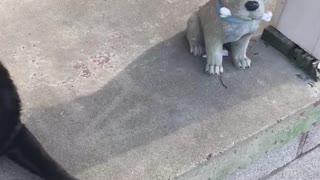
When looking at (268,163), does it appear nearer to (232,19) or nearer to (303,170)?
(303,170)

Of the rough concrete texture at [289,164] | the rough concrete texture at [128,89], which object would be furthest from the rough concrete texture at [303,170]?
the rough concrete texture at [128,89]

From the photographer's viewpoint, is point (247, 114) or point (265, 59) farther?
point (265, 59)

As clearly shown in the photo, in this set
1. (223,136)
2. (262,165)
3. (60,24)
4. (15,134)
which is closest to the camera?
(15,134)

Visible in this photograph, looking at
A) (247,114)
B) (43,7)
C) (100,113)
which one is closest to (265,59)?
(247,114)

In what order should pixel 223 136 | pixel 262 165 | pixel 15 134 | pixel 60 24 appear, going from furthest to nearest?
1. pixel 60 24
2. pixel 262 165
3. pixel 223 136
4. pixel 15 134

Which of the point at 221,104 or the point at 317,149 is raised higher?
the point at 221,104

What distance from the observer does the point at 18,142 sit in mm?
1648

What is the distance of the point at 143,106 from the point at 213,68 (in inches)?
10.1

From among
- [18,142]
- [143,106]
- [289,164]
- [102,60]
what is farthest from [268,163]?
[18,142]

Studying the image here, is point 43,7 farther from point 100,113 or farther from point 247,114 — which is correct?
point 247,114

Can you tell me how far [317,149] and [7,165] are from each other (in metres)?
0.99

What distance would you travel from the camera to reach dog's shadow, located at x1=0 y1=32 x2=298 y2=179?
170 centimetres

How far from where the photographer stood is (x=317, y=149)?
6.57 ft

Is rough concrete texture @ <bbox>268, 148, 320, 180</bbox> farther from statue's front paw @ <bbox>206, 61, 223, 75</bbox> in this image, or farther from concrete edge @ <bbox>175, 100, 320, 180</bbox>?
statue's front paw @ <bbox>206, 61, 223, 75</bbox>
